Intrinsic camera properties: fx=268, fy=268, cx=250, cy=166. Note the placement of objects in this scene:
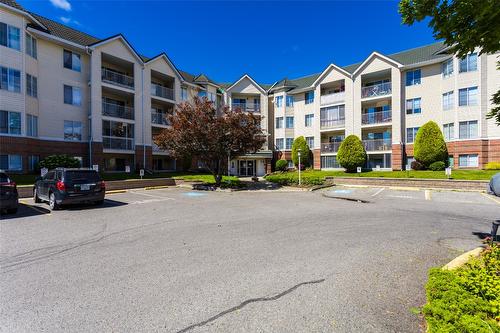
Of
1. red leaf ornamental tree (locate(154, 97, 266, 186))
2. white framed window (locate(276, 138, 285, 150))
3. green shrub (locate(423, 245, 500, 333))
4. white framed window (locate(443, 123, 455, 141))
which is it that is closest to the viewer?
green shrub (locate(423, 245, 500, 333))

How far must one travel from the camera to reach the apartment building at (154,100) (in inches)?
845

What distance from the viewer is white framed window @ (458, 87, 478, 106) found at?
25875 mm

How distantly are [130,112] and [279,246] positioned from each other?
91.1 feet

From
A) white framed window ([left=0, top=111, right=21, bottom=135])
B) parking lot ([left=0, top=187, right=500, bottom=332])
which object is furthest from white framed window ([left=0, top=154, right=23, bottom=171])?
parking lot ([left=0, top=187, right=500, bottom=332])

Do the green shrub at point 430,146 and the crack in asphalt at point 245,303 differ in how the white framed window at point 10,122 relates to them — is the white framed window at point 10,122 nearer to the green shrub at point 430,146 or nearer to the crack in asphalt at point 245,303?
the crack in asphalt at point 245,303

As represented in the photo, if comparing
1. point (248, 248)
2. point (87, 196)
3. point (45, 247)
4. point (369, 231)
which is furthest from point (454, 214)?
point (87, 196)

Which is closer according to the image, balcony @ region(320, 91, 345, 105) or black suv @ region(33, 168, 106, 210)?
black suv @ region(33, 168, 106, 210)

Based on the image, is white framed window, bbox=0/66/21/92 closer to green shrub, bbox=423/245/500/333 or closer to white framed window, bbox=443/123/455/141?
green shrub, bbox=423/245/500/333

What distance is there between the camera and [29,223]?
909 centimetres

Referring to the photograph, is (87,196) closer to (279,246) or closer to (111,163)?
(279,246)

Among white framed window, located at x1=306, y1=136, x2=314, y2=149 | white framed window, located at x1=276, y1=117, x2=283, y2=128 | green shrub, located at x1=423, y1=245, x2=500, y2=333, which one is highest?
white framed window, located at x1=276, y1=117, x2=283, y2=128

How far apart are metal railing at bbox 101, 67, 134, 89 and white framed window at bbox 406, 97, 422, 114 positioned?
3087cm

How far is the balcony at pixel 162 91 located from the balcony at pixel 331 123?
65.2 ft

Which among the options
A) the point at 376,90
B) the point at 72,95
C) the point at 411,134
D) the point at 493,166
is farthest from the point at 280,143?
the point at 72,95
